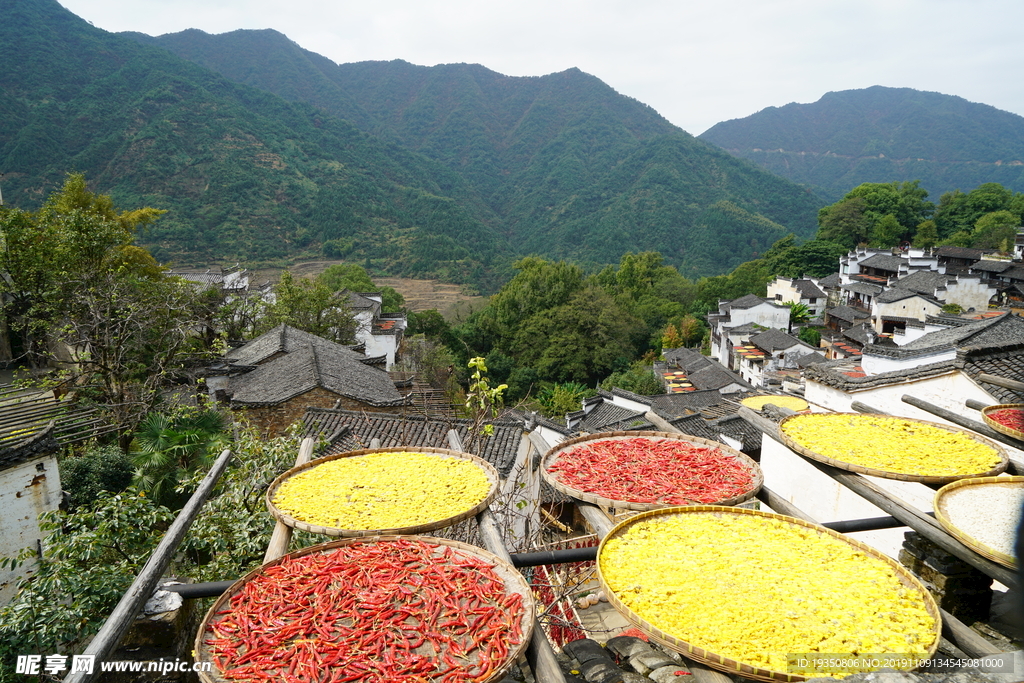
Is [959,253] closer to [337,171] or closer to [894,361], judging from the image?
[894,361]

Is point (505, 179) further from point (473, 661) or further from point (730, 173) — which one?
point (473, 661)

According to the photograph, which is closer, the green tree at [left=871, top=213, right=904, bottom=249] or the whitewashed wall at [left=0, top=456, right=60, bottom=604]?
the whitewashed wall at [left=0, top=456, right=60, bottom=604]

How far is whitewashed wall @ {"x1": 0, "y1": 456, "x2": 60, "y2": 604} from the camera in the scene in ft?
21.3

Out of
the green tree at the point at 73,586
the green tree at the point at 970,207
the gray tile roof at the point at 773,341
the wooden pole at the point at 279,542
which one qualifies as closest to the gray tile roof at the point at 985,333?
the wooden pole at the point at 279,542

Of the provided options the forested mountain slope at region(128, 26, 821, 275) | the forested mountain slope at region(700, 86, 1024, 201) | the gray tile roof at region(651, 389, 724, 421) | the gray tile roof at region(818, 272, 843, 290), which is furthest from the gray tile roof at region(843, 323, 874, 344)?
the forested mountain slope at region(700, 86, 1024, 201)

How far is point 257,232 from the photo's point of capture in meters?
47.6

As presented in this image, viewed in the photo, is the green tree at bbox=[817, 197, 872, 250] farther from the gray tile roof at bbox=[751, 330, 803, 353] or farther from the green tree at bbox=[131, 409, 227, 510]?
the green tree at bbox=[131, 409, 227, 510]

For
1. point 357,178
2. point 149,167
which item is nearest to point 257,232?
point 149,167

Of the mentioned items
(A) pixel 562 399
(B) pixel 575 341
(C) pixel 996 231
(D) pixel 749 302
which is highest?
(C) pixel 996 231

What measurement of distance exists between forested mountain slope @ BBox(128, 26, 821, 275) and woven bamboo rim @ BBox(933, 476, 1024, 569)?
5956 cm

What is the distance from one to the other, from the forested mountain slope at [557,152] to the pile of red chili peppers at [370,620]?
60979mm

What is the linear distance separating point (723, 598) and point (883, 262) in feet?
146

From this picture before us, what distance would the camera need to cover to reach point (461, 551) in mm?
3137

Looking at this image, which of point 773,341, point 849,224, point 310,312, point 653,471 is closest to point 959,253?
point 849,224
